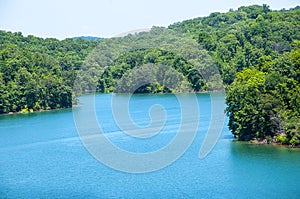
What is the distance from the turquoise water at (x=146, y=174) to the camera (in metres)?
26.9

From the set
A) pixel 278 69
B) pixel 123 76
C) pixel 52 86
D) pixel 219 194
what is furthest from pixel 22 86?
pixel 219 194

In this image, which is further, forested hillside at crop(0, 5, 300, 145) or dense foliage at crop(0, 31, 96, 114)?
dense foliage at crop(0, 31, 96, 114)

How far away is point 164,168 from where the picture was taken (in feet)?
102

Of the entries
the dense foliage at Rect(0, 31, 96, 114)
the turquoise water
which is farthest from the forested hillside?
the turquoise water

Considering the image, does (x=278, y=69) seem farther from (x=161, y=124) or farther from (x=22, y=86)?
(x=22, y=86)

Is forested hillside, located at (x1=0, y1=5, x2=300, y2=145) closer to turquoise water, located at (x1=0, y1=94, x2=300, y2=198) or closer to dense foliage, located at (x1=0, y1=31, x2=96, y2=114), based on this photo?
dense foliage, located at (x1=0, y1=31, x2=96, y2=114)

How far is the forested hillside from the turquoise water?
8.27ft

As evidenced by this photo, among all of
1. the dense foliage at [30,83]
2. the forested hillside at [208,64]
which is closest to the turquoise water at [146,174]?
the forested hillside at [208,64]

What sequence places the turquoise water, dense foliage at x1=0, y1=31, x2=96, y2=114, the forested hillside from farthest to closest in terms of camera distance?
dense foliage at x1=0, y1=31, x2=96, y2=114
the forested hillside
the turquoise water

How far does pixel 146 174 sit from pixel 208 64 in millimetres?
48965

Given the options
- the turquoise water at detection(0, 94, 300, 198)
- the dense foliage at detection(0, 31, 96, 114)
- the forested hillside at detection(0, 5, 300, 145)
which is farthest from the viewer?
the dense foliage at detection(0, 31, 96, 114)

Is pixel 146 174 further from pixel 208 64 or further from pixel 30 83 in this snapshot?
pixel 208 64

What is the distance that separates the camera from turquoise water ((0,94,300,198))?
26.9m

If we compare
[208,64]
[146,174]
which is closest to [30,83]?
[208,64]
